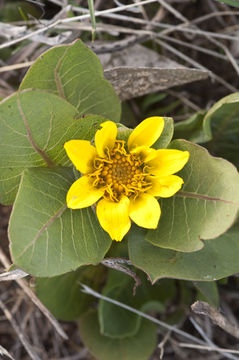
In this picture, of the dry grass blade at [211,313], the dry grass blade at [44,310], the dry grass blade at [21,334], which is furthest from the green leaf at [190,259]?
the dry grass blade at [21,334]

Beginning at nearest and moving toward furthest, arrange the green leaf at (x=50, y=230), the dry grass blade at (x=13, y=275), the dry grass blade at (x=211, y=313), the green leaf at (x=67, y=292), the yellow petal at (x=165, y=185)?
the green leaf at (x=50, y=230) → the yellow petal at (x=165, y=185) → the dry grass blade at (x=13, y=275) → the dry grass blade at (x=211, y=313) → the green leaf at (x=67, y=292)

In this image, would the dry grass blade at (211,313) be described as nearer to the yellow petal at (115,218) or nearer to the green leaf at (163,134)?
the yellow petal at (115,218)

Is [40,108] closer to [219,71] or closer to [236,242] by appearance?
[236,242]

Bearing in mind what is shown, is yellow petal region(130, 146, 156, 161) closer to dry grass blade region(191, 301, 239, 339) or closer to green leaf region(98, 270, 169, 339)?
dry grass blade region(191, 301, 239, 339)

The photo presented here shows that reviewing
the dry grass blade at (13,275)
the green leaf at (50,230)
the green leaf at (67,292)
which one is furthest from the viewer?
the green leaf at (67,292)

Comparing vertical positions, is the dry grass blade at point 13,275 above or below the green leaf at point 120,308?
above

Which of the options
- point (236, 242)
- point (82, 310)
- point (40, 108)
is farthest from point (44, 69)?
point (82, 310)

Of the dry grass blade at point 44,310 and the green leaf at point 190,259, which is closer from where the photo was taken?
the green leaf at point 190,259
